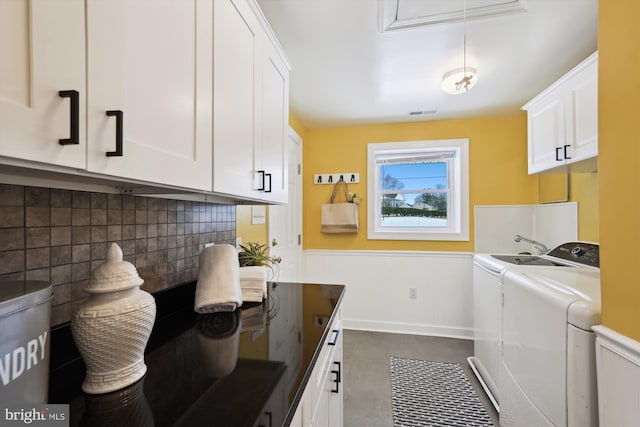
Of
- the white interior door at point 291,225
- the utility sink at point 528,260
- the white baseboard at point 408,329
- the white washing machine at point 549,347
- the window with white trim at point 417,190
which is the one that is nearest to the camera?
the white washing machine at point 549,347

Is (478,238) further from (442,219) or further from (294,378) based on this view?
(294,378)

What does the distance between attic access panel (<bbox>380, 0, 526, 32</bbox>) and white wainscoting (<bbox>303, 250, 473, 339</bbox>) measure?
7.12ft

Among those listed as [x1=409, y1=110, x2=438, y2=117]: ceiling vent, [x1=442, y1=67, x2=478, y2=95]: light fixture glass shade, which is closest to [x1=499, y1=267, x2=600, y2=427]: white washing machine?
[x1=442, y1=67, x2=478, y2=95]: light fixture glass shade

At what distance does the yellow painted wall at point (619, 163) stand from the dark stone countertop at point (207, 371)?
912 millimetres

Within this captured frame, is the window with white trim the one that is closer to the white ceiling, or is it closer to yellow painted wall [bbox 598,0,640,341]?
the white ceiling

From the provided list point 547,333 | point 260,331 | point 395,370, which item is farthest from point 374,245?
point 260,331

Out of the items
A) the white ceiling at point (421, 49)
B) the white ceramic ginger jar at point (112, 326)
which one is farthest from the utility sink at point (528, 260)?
the white ceramic ginger jar at point (112, 326)

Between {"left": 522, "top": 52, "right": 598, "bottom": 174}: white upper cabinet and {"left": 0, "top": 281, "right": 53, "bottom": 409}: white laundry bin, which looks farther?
{"left": 522, "top": 52, "right": 598, "bottom": 174}: white upper cabinet

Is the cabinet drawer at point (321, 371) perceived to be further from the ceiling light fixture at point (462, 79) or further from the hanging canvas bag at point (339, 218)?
the hanging canvas bag at point (339, 218)

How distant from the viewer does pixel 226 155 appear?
0.93 m

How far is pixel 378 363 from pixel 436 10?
2561mm

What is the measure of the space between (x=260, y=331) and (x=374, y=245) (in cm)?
239

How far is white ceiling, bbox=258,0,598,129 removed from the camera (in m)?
1.48

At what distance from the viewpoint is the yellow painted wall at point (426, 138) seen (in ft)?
9.48
